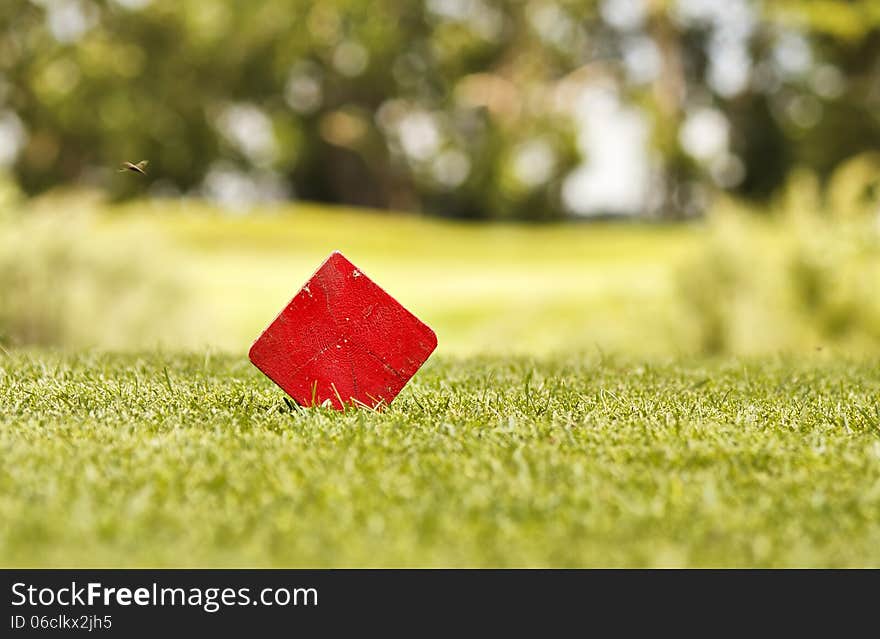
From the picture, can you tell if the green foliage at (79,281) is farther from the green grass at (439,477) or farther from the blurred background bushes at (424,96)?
the blurred background bushes at (424,96)

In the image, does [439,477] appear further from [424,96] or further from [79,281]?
[424,96]

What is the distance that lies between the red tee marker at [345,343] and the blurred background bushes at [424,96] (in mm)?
28342

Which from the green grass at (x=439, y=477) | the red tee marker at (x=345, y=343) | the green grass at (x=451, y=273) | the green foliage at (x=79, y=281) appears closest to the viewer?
the green grass at (x=439, y=477)

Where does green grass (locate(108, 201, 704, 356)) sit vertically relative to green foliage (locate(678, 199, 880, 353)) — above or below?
below

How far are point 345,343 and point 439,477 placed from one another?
1.16 metres

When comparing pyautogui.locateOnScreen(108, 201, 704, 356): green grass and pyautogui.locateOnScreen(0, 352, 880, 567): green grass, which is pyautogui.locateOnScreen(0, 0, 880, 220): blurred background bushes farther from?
pyautogui.locateOnScreen(0, 352, 880, 567): green grass

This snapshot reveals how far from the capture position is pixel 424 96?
37.4m

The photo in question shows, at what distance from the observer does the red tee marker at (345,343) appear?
418 cm

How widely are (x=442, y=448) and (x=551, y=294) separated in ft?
48.3

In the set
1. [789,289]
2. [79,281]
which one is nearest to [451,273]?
[789,289]

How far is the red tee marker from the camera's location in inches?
164

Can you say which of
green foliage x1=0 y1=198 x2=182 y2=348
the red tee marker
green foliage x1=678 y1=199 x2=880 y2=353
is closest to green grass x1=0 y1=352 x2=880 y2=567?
the red tee marker

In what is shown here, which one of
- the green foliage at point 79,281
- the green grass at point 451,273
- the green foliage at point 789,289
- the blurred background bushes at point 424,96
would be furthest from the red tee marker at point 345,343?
the blurred background bushes at point 424,96

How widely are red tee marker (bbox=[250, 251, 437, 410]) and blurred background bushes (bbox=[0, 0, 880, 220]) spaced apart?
28342 mm
